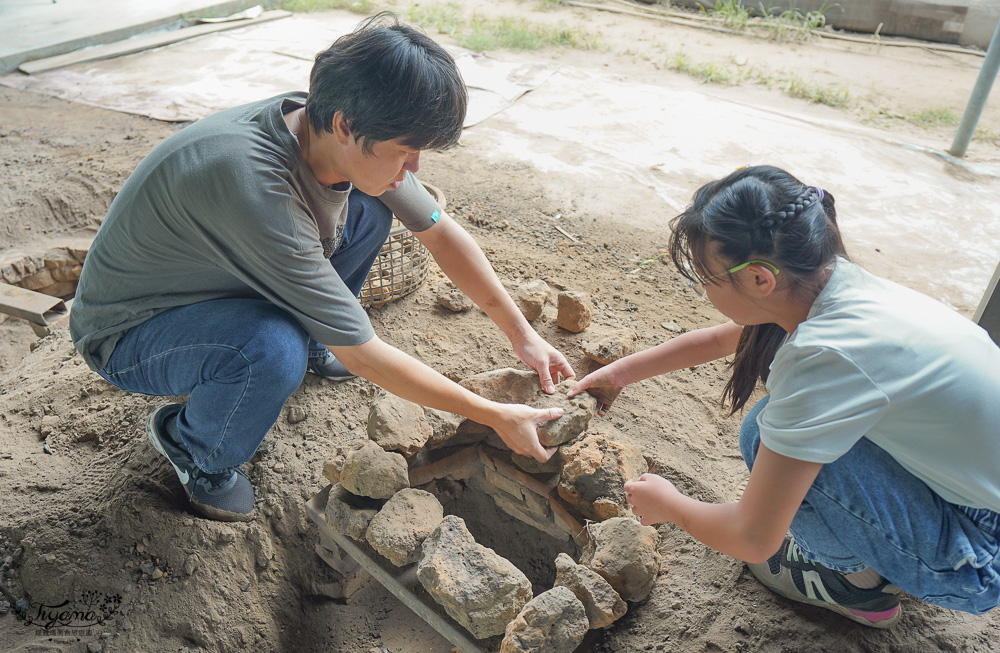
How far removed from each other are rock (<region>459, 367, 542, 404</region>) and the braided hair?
765 mm

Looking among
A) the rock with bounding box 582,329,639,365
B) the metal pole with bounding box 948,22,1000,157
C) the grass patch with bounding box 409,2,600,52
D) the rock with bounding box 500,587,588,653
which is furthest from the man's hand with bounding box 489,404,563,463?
the grass patch with bounding box 409,2,600,52

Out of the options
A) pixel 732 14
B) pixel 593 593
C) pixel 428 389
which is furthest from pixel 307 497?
pixel 732 14

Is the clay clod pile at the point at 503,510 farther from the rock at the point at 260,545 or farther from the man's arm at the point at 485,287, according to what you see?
the rock at the point at 260,545

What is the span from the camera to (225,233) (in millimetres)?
1537

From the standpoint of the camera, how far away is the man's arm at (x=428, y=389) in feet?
5.36

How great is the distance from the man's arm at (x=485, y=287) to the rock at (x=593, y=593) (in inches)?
23.7

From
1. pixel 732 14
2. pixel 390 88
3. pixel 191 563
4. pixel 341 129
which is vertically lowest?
pixel 191 563

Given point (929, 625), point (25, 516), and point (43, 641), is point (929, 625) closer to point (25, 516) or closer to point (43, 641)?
point (43, 641)

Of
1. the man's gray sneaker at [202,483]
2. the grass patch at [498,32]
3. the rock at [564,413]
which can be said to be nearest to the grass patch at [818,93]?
the grass patch at [498,32]

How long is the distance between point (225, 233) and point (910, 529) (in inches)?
64.1

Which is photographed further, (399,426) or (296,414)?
(296,414)

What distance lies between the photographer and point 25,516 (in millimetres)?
1938

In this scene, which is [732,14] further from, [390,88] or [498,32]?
[390,88]

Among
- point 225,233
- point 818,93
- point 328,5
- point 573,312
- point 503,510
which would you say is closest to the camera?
point 225,233
